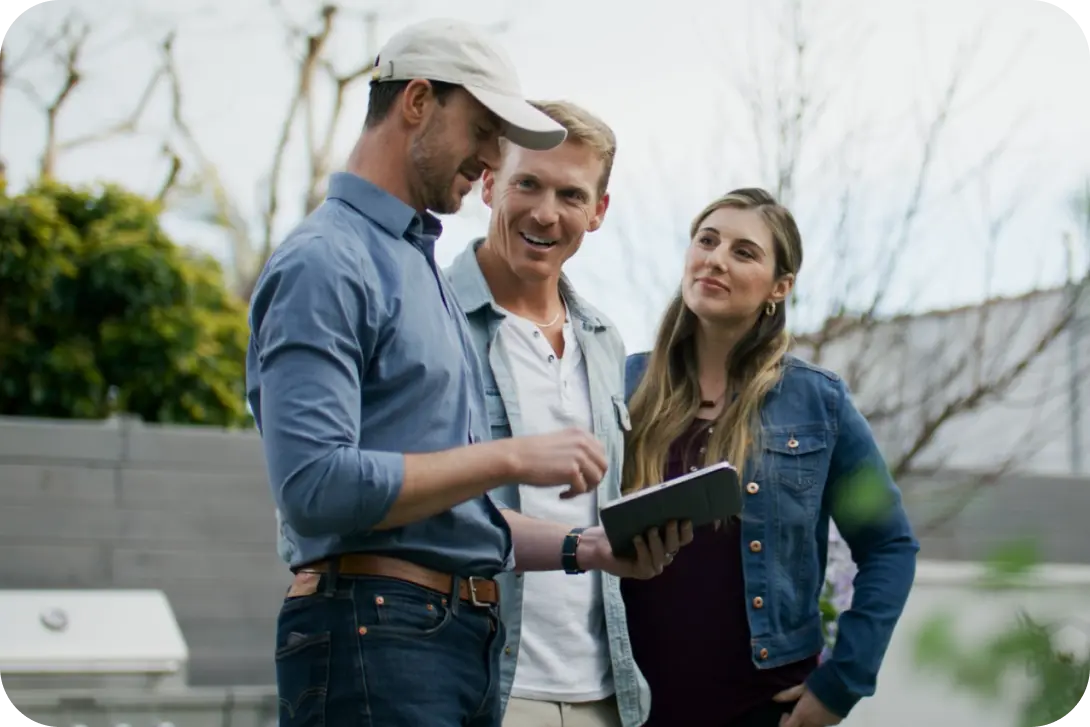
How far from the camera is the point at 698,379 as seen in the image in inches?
104

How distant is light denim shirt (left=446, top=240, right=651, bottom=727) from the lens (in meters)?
2.15

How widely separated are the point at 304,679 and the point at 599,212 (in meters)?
1.16

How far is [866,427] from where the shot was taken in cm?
258

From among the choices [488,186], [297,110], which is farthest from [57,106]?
[488,186]

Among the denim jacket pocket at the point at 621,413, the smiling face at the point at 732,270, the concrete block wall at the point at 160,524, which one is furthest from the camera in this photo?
the concrete block wall at the point at 160,524

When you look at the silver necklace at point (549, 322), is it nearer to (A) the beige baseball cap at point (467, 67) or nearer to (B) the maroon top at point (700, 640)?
(B) the maroon top at point (700, 640)

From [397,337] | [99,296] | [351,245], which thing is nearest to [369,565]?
Result: [397,337]

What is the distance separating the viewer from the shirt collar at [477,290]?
7.67 feet

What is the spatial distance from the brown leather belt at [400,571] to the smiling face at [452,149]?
439 millimetres

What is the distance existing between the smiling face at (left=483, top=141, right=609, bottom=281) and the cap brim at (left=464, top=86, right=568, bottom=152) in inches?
23.6

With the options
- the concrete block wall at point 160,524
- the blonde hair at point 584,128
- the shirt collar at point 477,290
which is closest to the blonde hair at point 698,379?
the shirt collar at point 477,290

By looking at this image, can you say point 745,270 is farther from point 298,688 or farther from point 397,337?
point 298,688

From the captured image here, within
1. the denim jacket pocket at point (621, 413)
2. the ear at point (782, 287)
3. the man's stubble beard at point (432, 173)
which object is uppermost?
the man's stubble beard at point (432, 173)

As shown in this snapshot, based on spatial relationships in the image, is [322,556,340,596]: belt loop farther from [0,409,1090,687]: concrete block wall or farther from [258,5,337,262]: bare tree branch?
[258,5,337,262]: bare tree branch
